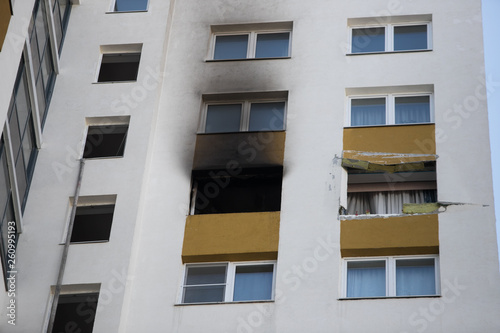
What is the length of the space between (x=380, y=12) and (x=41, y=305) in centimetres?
1328

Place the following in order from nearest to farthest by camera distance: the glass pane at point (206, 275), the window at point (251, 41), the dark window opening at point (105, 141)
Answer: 1. the glass pane at point (206, 275)
2. the dark window opening at point (105, 141)
3. the window at point (251, 41)

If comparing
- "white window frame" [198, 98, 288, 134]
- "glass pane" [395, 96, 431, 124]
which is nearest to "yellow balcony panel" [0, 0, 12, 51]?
"white window frame" [198, 98, 288, 134]

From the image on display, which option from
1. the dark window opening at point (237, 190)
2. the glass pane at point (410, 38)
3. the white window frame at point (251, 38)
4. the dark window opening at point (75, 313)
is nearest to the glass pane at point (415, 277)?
the dark window opening at point (237, 190)

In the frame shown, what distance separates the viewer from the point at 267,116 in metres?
27.0

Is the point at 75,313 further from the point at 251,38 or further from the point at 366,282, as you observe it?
the point at 251,38

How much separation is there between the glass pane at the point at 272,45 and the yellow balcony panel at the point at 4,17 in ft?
28.0

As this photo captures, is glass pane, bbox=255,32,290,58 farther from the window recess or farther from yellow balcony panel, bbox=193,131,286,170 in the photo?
yellow balcony panel, bbox=193,131,286,170

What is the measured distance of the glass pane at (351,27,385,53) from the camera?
28.0 metres

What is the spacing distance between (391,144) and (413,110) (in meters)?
1.65

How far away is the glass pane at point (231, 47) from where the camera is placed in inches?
1131

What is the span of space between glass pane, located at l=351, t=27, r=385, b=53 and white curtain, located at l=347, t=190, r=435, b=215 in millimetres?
4996

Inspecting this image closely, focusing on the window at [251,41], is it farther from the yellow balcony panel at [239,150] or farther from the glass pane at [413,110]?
the glass pane at [413,110]

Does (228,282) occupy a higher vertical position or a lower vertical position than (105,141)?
lower

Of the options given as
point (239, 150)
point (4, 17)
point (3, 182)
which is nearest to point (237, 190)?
point (239, 150)
